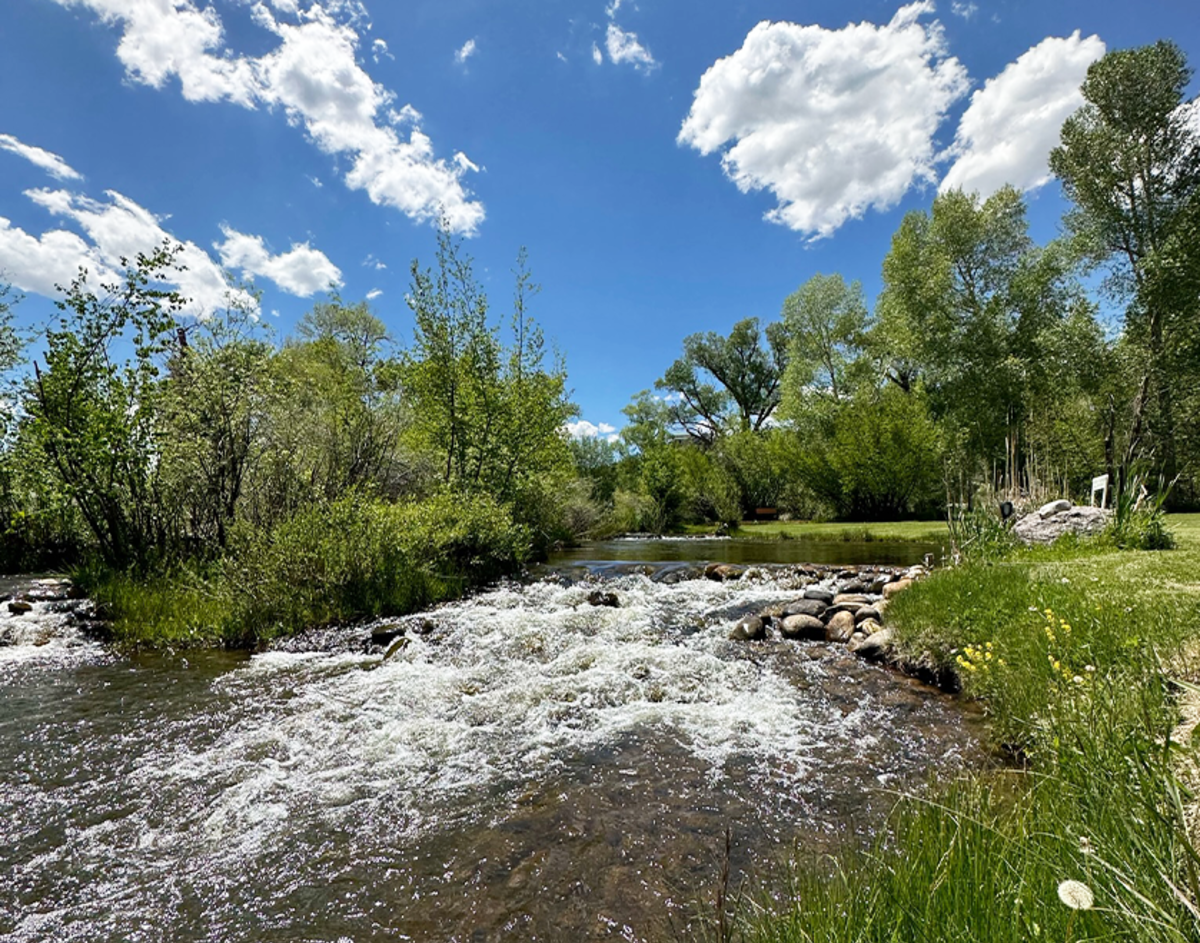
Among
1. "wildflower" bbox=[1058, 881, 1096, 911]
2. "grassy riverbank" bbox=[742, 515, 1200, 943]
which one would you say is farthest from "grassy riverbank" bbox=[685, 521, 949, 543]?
"wildflower" bbox=[1058, 881, 1096, 911]

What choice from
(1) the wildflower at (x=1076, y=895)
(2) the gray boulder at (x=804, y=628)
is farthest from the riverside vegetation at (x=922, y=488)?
(2) the gray boulder at (x=804, y=628)

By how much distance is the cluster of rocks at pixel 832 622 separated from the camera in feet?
24.5

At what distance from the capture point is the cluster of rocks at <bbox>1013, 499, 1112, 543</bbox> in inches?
402

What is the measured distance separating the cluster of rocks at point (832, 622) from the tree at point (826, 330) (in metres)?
29.3

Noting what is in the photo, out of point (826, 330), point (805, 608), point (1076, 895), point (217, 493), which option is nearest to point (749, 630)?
point (805, 608)

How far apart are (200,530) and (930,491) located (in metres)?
33.5

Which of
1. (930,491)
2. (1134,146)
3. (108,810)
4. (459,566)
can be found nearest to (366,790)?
(108,810)

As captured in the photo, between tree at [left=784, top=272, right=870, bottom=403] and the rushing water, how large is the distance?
3264 cm

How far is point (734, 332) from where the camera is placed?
167 feet

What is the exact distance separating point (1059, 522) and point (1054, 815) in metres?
11.4

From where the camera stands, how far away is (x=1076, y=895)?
1112mm

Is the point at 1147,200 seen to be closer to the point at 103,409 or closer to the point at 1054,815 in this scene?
the point at 1054,815

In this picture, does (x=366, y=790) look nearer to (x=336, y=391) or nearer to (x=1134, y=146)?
(x=336, y=391)

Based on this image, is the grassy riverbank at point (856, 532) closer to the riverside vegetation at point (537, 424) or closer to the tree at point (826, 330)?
the riverside vegetation at point (537, 424)
